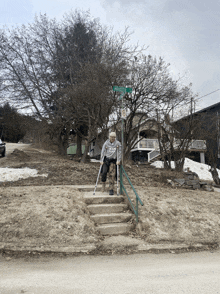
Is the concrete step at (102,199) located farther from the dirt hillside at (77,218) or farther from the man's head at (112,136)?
the man's head at (112,136)

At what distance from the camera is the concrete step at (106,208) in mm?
5938

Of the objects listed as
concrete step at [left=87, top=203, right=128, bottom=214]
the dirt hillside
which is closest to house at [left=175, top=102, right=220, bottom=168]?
the dirt hillside

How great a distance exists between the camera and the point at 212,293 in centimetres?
304

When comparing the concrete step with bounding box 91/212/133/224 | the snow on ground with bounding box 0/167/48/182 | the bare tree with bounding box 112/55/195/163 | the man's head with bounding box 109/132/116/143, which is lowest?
the concrete step with bounding box 91/212/133/224

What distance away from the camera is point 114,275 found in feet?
11.6

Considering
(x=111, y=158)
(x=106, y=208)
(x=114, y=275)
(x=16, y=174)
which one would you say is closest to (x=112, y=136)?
(x=111, y=158)

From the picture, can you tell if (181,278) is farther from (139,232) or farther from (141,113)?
(141,113)

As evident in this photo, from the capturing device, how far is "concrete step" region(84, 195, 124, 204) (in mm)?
6332

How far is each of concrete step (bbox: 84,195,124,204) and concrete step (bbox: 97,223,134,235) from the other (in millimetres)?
1004

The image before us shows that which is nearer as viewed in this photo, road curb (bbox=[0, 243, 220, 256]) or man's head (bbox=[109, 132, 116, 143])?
road curb (bbox=[0, 243, 220, 256])

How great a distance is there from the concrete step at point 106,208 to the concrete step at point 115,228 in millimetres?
565

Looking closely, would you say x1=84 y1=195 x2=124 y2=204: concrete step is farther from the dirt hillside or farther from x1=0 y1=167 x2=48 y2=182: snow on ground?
x1=0 y1=167 x2=48 y2=182: snow on ground

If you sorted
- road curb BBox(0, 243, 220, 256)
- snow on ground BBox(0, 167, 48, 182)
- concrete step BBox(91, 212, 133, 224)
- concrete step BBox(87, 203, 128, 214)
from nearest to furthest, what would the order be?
road curb BBox(0, 243, 220, 256) → concrete step BBox(91, 212, 133, 224) → concrete step BBox(87, 203, 128, 214) → snow on ground BBox(0, 167, 48, 182)

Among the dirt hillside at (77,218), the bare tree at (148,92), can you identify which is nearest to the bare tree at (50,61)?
the bare tree at (148,92)
